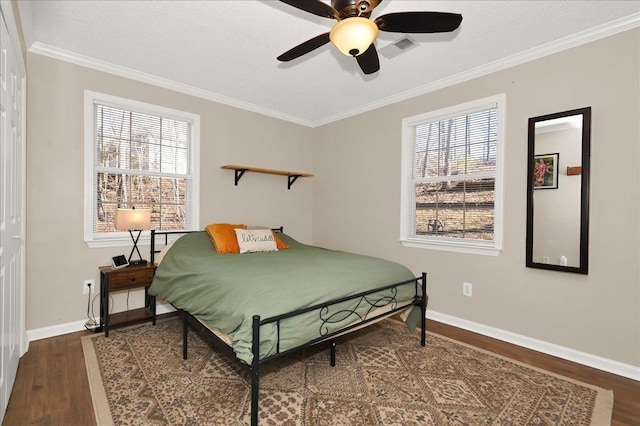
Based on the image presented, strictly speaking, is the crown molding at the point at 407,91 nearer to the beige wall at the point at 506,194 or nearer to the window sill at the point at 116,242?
the beige wall at the point at 506,194

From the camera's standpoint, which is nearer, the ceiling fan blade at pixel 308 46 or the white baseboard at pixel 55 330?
the ceiling fan blade at pixel 308 46

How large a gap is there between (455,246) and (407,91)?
1803 millimetres

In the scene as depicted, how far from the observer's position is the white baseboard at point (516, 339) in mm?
2324

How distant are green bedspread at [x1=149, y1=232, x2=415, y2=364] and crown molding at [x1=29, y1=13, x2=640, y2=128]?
170 centimetres

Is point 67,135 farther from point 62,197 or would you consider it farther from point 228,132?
point 228,132

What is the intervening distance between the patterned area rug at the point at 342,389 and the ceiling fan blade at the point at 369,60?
219 cm

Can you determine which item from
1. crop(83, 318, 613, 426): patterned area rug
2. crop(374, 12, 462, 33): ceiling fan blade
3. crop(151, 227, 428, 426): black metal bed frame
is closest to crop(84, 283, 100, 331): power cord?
crop(83, 318, 613, 426): patterned area rug

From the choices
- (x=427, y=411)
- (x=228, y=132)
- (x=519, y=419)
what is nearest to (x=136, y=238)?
(x=228, y=132)

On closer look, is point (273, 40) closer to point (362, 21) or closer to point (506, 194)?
point (362, 21)

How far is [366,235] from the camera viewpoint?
4.11 meters

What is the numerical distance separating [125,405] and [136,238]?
1840 millimetres

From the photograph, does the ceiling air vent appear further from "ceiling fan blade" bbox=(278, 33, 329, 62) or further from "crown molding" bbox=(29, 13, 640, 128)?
"ceiling fan blade" bbox=(278, 33, 329, 62)

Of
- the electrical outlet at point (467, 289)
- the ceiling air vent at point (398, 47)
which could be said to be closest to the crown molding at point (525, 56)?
the ceiling air vent at point (398, 47)

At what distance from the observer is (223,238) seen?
10.8 ft
